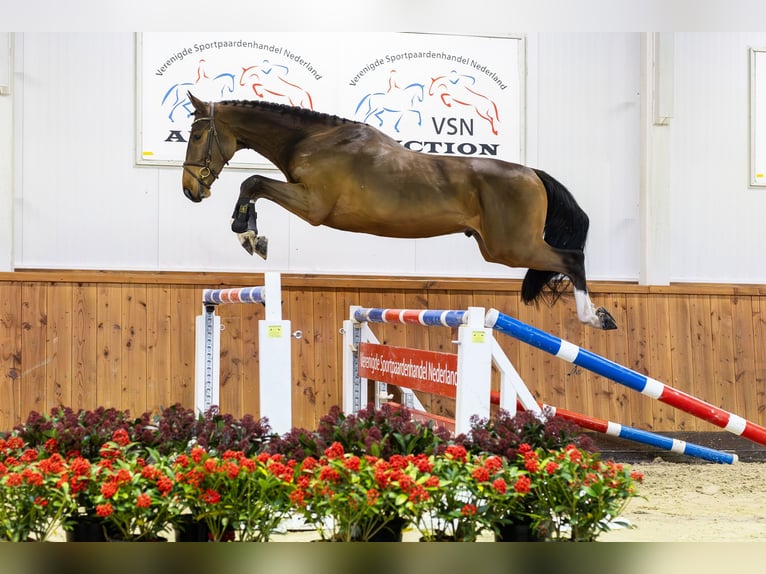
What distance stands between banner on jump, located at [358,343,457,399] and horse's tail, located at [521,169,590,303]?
89cm

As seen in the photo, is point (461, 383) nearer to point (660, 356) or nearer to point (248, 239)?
point (248, 239)

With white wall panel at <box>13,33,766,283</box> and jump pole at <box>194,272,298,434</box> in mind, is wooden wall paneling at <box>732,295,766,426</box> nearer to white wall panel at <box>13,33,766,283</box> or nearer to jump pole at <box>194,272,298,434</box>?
white wall panel at <box>13,33,766,283</box>

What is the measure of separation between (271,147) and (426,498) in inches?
97.8

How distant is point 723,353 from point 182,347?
3489mm

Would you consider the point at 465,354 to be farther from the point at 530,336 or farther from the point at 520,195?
the point at 520,195

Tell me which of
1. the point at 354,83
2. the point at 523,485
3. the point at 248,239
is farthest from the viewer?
the point at 354,83

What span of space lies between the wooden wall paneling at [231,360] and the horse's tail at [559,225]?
1873 mm

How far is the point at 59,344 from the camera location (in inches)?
Result: 205

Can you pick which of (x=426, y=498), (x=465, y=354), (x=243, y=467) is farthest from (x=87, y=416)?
(x=465, y=354)

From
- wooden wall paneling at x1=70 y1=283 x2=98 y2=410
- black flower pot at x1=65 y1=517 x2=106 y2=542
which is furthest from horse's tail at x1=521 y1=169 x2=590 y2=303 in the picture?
black flower pot at x1=65 y1=517 x2=106 y2=542

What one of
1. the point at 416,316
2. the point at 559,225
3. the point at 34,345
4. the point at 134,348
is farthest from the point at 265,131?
the point at 34,345

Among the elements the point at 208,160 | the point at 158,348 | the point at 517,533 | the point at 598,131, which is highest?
the point at 598,131

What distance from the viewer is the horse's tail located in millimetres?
4434

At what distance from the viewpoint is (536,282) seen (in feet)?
14.8
